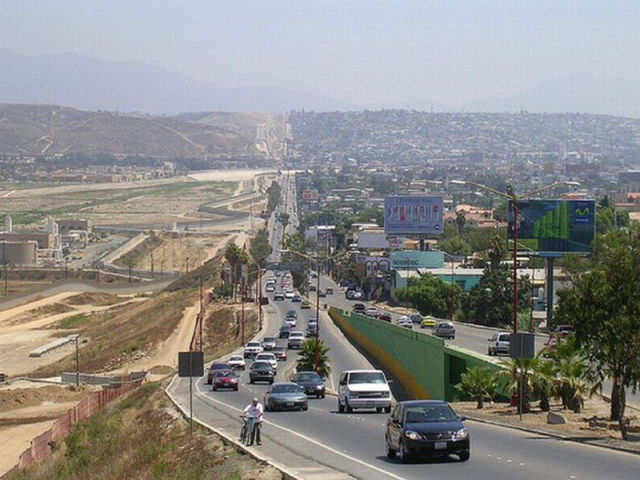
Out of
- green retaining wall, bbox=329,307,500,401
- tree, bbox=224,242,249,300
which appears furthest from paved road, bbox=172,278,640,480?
tree, bbox=224,242,249,300

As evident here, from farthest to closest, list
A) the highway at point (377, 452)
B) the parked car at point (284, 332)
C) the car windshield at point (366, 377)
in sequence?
1. the parked car at point (284, 332)
2. the car windshield at point (366, 377)
3. the highway at point (377, 452)

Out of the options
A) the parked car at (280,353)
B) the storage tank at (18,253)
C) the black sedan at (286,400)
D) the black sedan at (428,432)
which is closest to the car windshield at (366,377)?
the black sedan at (286,400)

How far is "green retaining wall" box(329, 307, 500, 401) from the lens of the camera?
1810 inches

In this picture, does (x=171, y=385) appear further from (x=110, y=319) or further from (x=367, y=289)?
(x=367, y=289)

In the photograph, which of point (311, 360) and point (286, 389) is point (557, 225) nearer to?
point (311, 360)

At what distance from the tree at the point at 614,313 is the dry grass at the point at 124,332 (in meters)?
59.7

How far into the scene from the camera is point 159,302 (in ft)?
395

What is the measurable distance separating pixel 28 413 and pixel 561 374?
3644 centimetres

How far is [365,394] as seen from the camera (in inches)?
1501

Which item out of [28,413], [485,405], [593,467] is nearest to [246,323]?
[28,413]

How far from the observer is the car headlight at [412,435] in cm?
2331

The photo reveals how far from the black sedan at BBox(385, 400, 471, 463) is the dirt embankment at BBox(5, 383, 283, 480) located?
2.28 metres

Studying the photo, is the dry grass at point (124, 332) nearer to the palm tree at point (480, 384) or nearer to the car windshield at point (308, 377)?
the car windshield at point (308, 377)

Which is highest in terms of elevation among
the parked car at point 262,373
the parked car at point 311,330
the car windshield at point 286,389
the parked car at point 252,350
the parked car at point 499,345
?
the car windshield at point 286,389
